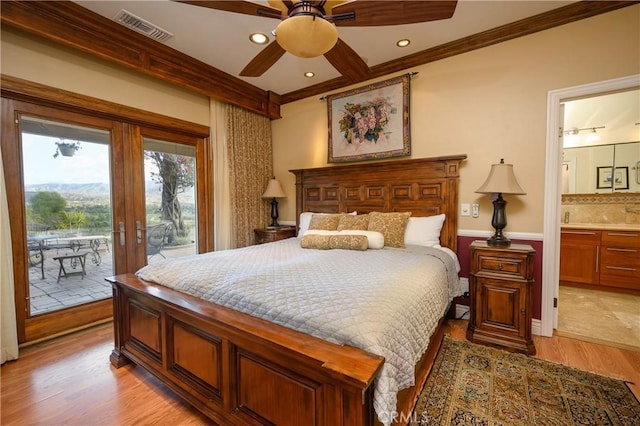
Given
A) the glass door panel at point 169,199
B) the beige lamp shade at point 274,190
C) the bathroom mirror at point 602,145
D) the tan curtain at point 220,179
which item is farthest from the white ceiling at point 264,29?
the bathroom mirror at point 602,145

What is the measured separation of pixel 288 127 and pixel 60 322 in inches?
137

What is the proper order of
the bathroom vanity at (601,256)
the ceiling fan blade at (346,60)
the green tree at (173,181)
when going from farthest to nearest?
the bathroom vanity at (601,256) < the green tree at (173,181) < the ceiling fan blade at (346,60)

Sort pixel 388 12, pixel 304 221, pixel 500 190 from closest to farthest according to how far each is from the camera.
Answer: pixel 388 12, pixel 500 190, pixel 304 221

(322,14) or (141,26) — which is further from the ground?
(141,26)

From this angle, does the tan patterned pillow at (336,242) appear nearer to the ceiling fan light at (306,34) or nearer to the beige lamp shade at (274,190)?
the beige lamp shade at (274,190)

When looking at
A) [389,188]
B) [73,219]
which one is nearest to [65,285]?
[73,219]

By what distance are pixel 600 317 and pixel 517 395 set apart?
2052 mm

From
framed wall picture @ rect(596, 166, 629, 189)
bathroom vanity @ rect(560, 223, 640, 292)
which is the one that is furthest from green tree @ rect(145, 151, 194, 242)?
framed wall picture @ rect(596, 166, 629, 189)

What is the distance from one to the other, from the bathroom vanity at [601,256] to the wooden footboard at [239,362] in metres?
4.33

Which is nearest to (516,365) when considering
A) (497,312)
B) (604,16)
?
(497,312)

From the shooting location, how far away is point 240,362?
4.30ft

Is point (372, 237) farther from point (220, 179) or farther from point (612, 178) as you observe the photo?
point (612, 178)

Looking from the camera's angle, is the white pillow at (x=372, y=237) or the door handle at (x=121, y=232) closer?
the white pillow at (x=372, y=237)

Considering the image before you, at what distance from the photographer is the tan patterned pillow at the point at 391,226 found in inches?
102
